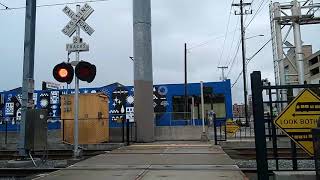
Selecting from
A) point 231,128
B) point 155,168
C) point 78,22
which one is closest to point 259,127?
point 155,168

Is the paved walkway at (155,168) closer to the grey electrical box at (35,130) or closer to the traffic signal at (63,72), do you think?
the grey electrical box at (35,130)

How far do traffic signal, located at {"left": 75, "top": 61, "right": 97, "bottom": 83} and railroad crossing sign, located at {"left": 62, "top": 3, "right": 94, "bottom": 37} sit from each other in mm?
1221

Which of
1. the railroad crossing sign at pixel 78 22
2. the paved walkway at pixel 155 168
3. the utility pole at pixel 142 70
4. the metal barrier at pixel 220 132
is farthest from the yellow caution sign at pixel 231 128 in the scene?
the railroad crossing sign at pixel 78 22

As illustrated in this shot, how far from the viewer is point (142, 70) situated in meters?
22.3

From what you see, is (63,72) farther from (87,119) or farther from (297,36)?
(297,36)

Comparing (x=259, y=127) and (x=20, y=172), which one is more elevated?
(x=259, y=127)

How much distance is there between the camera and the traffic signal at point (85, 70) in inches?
538

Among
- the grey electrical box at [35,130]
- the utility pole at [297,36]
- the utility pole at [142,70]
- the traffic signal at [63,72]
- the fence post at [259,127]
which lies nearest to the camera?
the fence post at [259,127]

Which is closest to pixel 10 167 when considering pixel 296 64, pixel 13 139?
pixel 13 139

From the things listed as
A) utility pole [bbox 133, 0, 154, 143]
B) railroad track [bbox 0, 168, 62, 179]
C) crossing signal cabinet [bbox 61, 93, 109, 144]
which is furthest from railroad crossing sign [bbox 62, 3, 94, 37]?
utility pole [bbox 133, 0, 154, 143]

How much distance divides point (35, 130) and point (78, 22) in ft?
12.1

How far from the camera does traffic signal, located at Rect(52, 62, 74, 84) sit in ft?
44.5

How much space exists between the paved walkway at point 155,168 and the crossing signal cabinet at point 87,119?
641 centimetres

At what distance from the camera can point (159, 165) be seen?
11664 millimetres
